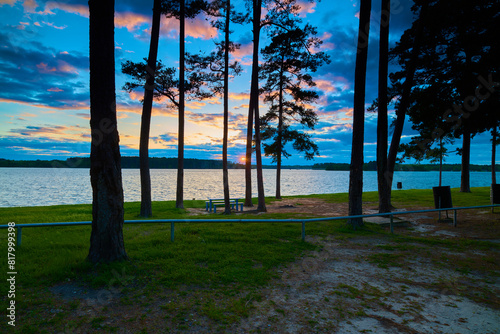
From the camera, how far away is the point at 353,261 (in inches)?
245

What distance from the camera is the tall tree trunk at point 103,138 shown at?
510 cm

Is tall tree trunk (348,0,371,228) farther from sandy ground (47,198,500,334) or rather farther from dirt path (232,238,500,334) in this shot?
dirt path (232,238,500,334)

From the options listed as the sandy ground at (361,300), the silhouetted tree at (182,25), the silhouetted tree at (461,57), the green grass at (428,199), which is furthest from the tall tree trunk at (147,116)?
the green grass at (428,199)

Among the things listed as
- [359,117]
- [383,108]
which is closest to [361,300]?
[359,117]

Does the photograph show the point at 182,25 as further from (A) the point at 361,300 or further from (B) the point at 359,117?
(A) the point at 361,300

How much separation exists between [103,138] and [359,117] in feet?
27.1

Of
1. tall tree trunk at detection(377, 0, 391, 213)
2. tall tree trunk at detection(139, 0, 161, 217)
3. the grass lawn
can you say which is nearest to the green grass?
tall tree trunk at detection(377, 0, 391, 213)

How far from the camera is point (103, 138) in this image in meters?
5.10

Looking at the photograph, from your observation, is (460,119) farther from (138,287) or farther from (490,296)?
(138,287)

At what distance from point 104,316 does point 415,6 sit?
18283 millimetres

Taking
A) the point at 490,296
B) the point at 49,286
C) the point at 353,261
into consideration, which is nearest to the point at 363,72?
the point at 353,261

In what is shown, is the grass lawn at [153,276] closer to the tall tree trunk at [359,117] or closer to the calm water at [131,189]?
the tall tree trunk at [359,117]

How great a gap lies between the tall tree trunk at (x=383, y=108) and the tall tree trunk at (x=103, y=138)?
36.4 feet

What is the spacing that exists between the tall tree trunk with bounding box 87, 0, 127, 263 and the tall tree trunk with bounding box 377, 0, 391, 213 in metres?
11.1
